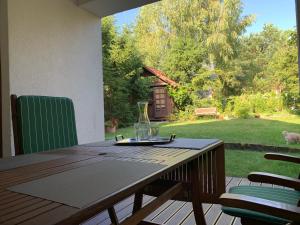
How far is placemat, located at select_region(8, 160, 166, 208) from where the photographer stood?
59cm

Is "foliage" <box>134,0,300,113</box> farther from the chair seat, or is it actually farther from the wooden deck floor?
the chair seat

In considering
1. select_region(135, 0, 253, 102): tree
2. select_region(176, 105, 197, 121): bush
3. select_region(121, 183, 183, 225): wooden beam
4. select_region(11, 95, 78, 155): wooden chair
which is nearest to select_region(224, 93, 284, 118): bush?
select_region(135, 0, 253, 102): tree

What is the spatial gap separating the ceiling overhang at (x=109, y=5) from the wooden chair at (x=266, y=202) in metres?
2.12

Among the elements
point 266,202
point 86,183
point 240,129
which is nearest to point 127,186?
point 86,183

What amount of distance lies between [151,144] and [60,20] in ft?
6.24

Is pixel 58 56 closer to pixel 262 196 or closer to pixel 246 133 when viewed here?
pixel 262 196

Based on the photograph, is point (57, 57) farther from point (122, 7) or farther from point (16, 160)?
point (16, 160)

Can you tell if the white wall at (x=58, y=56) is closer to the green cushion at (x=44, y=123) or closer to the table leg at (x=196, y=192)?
the green cushion at (x=44, y=123)

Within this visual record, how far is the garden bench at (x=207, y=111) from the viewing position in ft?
12.3

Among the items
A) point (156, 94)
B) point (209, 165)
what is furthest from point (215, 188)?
point (156, 94)

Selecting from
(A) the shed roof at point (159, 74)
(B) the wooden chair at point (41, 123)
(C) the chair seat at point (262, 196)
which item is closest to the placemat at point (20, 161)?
(B) the wooden chair at point (41, 123)

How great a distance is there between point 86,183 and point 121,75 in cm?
429

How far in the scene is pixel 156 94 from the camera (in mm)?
4145

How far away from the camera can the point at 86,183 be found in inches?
27.6
